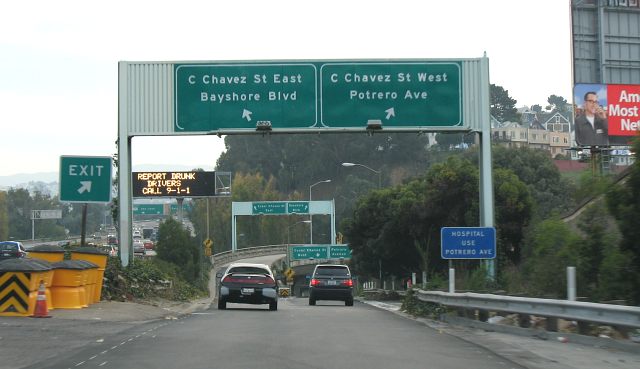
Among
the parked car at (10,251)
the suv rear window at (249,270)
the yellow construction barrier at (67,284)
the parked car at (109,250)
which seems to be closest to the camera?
the yellow construction barrier at (67,284)

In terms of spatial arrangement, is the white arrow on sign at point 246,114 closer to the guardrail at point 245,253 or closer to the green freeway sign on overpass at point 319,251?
the green freeway sign on overpass at point 319,251

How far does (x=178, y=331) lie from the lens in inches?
686

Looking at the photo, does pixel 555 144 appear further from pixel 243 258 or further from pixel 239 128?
pixel 239 128

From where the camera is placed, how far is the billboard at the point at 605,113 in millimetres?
45438

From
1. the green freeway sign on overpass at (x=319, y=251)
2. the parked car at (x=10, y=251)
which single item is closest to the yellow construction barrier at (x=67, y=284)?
the parked car at (x=10, y=251)

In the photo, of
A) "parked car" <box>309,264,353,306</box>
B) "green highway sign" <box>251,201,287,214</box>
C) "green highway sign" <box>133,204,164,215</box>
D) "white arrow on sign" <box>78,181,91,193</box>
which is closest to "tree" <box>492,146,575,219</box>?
"parked car" <box>309,264,353,306</box>

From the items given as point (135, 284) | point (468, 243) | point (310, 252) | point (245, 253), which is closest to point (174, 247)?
point (310, 252)

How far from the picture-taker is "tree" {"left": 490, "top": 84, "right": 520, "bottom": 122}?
145m

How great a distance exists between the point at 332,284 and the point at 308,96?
8.02m

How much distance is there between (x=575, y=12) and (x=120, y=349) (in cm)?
3768

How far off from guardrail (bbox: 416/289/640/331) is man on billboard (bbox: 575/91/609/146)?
88.4 ft

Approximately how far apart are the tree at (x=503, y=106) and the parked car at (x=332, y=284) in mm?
113963

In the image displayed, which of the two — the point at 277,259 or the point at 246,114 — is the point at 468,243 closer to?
the point at 246,114

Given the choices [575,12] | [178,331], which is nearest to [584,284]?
[178,331]
